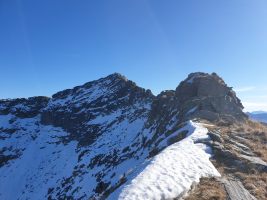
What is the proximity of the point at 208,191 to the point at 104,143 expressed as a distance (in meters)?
86.9

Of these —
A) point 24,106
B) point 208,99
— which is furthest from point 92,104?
point 208,99

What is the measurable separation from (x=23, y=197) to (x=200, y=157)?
89.1m

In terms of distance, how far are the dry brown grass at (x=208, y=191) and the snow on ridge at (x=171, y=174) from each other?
31cm

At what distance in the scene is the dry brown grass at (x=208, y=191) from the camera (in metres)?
11.6

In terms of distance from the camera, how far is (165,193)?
36.9ft

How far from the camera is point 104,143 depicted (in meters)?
97.5

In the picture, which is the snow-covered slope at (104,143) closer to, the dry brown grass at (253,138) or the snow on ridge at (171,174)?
the snow on ridge at (171,174)

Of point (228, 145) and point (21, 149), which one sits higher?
point (21, 149)

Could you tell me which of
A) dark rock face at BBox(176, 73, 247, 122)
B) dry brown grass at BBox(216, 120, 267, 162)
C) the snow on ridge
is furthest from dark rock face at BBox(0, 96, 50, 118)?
the snow on ridge

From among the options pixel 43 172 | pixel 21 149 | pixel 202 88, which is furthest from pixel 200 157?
pixel 21 149

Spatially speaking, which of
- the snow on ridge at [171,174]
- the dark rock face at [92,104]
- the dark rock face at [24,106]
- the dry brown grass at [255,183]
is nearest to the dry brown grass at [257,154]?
the dry brown grass at [255,183]

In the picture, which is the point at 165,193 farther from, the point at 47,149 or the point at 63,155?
the point at 47,149

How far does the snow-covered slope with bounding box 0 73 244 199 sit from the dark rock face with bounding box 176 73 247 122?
28 cm

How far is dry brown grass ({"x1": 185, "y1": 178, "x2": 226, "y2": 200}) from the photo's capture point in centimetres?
1158
